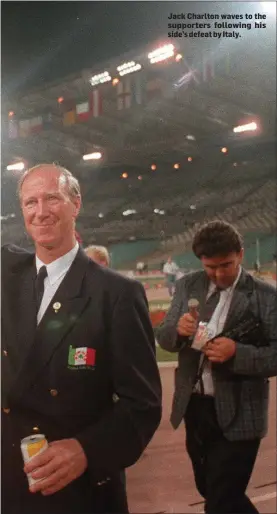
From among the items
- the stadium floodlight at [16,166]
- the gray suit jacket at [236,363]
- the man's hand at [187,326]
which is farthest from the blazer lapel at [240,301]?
the stadium floodlight at [16,166]

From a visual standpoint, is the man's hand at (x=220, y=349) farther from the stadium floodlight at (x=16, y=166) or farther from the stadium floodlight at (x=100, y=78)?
the stadium floodlight at (x=100, y=78)

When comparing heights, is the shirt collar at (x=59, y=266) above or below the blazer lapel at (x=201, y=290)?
above

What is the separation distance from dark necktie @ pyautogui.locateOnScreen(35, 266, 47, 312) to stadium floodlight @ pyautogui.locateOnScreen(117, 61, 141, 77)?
73 cm

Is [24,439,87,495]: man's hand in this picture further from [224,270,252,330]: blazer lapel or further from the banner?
the banner

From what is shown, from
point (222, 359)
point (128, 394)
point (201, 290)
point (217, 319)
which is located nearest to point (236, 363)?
point (222, 359)

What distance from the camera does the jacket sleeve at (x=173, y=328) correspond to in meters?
1.40

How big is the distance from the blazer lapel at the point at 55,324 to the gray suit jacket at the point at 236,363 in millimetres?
295

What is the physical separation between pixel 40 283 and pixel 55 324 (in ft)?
0.42

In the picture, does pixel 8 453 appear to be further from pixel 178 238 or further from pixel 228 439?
pixel 178 238

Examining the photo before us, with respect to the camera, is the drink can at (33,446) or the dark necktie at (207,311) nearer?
the drink can at (33,446)

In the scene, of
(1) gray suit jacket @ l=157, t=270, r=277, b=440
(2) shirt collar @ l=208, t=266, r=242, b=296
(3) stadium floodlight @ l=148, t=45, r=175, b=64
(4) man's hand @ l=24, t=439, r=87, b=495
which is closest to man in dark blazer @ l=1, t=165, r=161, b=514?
(4) man's hand @ l=24, t=439, r=87, b=495

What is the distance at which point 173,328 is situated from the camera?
142 cm

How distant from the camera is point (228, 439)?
1431 mm

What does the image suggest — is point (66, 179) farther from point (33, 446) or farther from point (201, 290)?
point (33, 446)
